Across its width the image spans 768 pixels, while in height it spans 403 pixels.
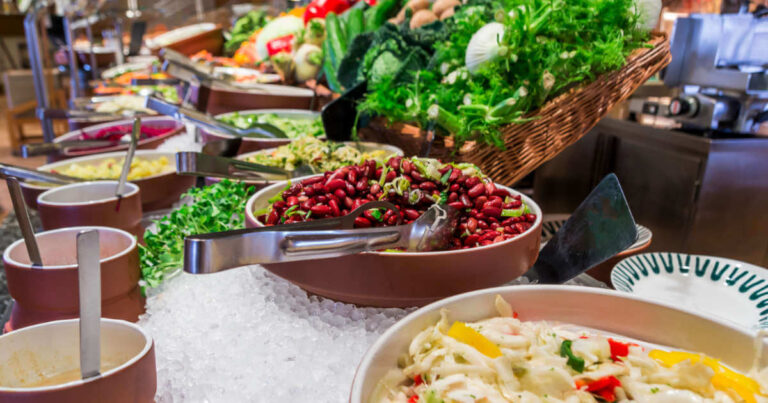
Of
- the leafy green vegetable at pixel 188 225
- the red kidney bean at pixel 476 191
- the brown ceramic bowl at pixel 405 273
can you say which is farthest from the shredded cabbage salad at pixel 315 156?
the brown ceramic bowl at pixel 405 273

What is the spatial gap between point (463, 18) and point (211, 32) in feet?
10.6

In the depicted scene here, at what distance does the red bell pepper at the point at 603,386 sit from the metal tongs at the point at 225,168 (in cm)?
79

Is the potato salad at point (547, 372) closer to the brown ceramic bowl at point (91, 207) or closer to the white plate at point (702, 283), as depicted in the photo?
the white plate at point (702, 283)

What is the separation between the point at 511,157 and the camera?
125cm

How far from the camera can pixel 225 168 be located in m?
1.08

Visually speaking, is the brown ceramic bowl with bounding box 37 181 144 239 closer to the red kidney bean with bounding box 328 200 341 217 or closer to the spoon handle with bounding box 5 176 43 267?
the spoon handle with bounding box 5 176 43 267

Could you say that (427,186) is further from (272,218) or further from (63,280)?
(63,280)

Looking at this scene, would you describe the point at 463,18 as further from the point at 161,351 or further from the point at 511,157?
the point at 161,351

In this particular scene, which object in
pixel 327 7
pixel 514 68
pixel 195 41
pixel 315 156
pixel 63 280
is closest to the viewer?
pixel 63 280

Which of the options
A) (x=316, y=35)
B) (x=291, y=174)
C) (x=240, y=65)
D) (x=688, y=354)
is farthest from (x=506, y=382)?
(x=240, y=65)

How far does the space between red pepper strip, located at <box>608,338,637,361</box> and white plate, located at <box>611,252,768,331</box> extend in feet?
0.85

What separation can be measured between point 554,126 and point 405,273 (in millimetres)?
743

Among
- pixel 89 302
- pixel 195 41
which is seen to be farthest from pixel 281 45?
pixel 89 302

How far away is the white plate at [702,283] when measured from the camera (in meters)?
0.82
